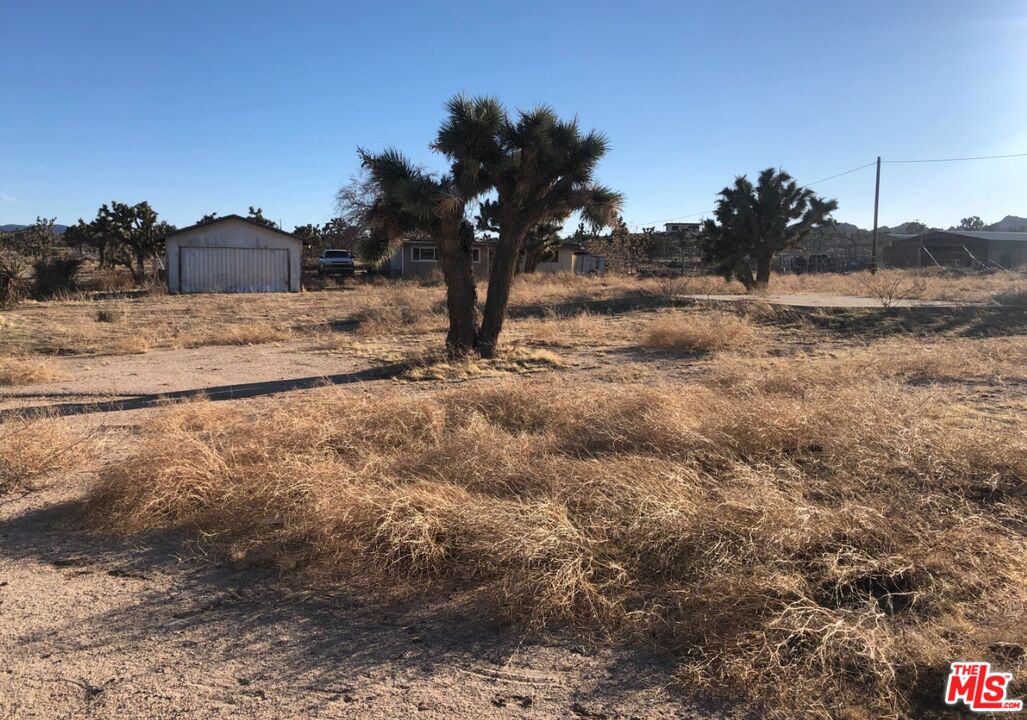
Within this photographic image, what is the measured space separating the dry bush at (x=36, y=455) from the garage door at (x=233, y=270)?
1171 inches

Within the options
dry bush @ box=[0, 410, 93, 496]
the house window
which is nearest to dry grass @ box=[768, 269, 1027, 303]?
the house window

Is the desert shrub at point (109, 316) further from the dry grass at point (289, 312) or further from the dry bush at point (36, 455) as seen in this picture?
the dry bush at point (36, 455)

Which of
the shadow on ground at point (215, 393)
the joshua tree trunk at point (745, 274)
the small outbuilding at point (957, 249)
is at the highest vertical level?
the small outbuilding at point (957, 249)

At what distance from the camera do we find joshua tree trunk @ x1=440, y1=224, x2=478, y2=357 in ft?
45.1

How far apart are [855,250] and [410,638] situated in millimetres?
65711

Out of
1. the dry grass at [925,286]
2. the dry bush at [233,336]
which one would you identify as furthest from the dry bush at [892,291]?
the dry bush at [233,336]

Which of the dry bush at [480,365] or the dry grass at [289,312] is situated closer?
the dry bush at [480,365]

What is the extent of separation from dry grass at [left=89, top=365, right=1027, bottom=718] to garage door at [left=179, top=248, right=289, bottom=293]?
3003 cm

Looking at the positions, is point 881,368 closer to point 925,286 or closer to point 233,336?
point 233,336

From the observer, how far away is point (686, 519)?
421 cm

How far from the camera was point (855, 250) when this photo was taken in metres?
61.2

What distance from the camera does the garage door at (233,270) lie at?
34000 mm

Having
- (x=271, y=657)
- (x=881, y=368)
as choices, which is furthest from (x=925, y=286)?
(x=271, y=657)

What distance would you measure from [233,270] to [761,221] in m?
24.9
